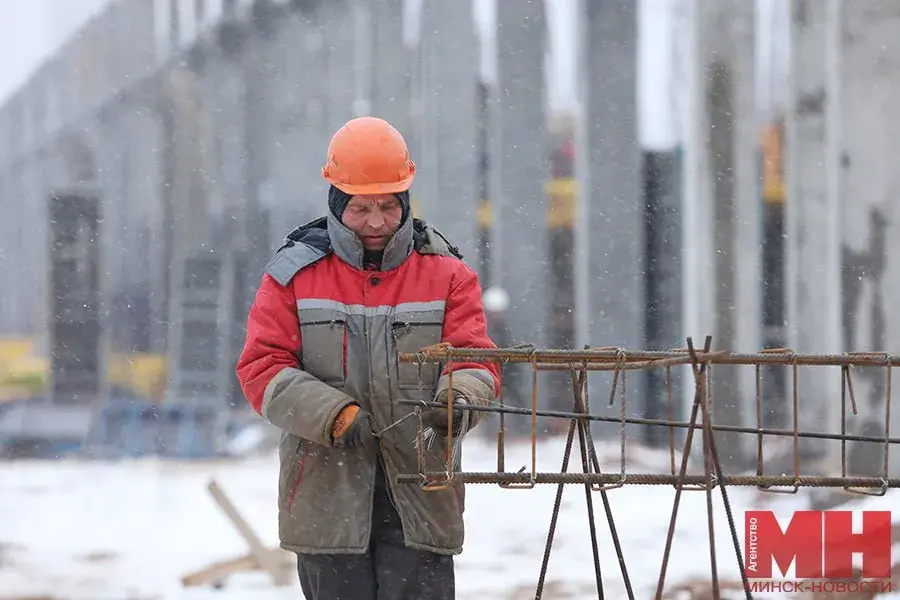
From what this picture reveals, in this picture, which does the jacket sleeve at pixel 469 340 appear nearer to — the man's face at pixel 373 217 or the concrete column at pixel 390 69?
the man's face at pixel 373 217

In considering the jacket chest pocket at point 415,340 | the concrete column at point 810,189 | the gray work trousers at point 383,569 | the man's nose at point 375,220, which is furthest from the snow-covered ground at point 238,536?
the man's nose at point 375,220

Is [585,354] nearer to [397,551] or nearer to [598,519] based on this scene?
[397,551]

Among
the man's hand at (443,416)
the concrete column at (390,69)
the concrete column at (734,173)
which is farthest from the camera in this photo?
the concrete column at (390,69)

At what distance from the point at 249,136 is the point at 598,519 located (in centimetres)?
1405

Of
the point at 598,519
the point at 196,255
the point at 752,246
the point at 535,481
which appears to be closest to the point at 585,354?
the point at 535,481

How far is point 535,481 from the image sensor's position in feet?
9.86

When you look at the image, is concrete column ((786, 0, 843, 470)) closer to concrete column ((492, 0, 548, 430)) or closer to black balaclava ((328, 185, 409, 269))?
concrete column ((492, 0, 548, 430))

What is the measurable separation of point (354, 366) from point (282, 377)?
20cm

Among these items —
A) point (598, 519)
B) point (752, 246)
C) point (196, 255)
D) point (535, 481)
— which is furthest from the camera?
point (196, 255)

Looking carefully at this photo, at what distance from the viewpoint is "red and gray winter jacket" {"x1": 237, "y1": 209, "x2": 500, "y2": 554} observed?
11.7 ft

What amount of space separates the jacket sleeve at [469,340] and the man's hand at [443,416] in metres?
0.01

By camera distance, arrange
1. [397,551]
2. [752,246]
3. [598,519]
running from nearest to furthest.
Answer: [397,551]
[598,519]
[752,246]

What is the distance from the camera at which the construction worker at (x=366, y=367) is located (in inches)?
141

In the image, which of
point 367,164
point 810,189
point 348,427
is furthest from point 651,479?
point 810,189
